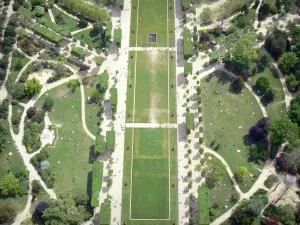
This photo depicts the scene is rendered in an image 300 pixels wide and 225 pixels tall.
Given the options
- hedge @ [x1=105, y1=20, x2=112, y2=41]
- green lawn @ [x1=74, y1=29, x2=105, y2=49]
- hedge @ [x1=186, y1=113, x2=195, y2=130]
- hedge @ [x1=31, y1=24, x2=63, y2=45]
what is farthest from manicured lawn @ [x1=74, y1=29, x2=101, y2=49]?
hedge @ [x1=186, y1=113, x2=195, y2=130]

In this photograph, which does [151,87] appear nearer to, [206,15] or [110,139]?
[110,139]

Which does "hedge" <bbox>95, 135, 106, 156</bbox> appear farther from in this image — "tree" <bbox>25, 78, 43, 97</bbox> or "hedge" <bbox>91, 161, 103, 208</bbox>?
"tree" <bbox>25, 78, 43, 97</bbox>

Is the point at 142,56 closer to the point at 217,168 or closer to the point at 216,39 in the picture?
the point at 216,39

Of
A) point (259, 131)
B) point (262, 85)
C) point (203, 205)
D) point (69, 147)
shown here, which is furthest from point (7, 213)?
point (262, 85)

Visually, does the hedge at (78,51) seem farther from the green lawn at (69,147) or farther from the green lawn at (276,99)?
the green lawn at (276,99)

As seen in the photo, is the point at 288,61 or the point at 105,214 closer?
Answer: the point at 105,214

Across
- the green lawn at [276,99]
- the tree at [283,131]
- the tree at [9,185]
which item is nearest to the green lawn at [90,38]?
the tree at [9,185]
